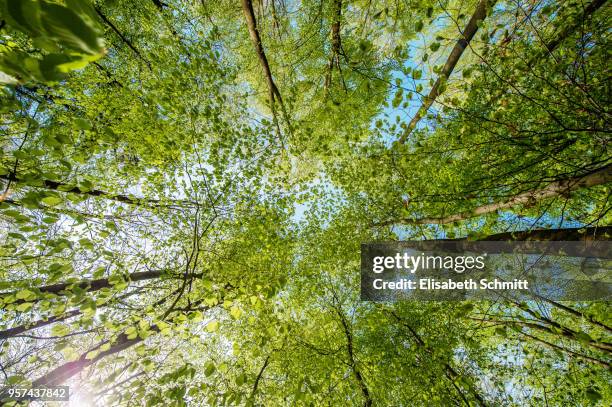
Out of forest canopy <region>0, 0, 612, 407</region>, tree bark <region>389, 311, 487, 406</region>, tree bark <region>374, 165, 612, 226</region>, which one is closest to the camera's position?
tree bark <region>374, 165, 612, 226</region>

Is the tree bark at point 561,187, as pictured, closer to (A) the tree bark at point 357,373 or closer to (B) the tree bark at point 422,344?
(B) the tree bark at point 422,344

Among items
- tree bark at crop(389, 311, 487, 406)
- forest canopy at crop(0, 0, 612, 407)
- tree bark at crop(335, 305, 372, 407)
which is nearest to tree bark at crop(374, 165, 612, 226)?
forest canopy at crop(0, 0, 612, 407)

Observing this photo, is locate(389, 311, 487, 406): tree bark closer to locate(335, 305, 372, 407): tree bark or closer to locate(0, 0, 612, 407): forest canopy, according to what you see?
locate(0, 0, 612, 407): forest canopy

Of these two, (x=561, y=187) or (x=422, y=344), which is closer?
(x=561, y=187)

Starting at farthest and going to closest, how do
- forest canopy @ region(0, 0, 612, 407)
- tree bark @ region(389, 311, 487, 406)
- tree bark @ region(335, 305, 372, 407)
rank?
tree bark @ region(335, 305, 372, 407) → tree bark @ region(389, 311, 487, 406) → forest canopy @ region(0, 0, 612, 407)

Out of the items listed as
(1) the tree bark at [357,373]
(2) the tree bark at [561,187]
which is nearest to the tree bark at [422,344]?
(1) the tree bark at [357,373]

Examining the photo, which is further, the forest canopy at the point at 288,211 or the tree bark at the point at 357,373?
the tree bark at the point at 357,373

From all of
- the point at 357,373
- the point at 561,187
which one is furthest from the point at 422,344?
the point at 561,187

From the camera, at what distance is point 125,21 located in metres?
7.14

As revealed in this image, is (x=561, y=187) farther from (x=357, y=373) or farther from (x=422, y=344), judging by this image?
(x=357, y=373)

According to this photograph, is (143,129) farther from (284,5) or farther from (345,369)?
(345,369)

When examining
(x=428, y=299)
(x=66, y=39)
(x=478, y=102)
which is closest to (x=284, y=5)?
(x=478, y=102)

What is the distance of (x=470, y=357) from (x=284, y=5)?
498 inches

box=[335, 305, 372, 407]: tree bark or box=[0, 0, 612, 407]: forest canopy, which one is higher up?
box=[0, 0, 612, 407]: forest canopy
